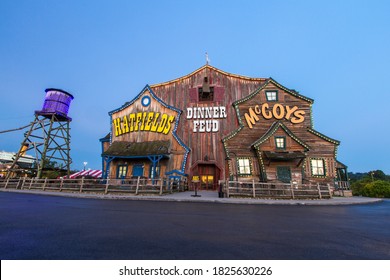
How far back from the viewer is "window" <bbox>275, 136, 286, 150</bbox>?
1686 centimetres

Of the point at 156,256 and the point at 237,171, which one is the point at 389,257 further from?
the point at 237,171

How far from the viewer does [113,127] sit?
76.4ft

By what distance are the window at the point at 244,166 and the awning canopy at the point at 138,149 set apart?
6753 mm

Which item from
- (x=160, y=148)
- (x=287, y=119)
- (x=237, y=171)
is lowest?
(x=237, y=171)

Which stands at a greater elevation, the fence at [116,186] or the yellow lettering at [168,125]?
the yellow lettering at [168,125]

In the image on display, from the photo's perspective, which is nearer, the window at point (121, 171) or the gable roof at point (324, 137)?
the gable roof at point (324, 137)

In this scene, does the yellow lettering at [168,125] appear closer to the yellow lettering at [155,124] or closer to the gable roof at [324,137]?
the yellow lettering at [155,124]

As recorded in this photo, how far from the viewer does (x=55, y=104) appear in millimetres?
28359

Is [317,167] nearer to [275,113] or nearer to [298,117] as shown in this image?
[298,117]

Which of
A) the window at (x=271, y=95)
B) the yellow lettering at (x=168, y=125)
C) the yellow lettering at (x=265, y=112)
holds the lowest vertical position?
the yellow lettering at (x=168, y=125)

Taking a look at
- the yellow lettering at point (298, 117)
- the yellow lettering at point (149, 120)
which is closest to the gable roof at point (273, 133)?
the yellow lettering at point (298, 117)

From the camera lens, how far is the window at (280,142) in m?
16.9
